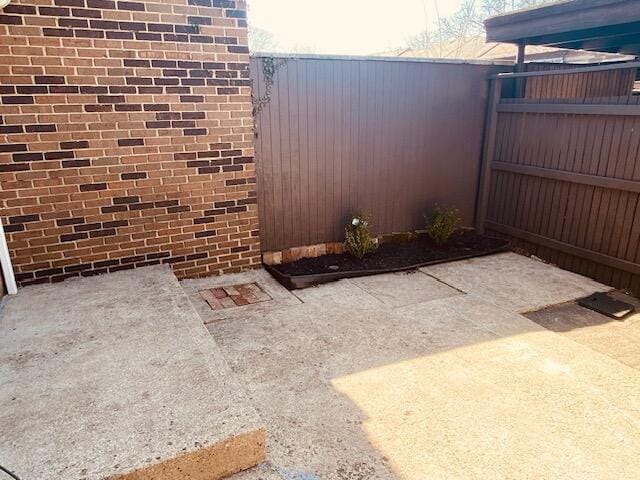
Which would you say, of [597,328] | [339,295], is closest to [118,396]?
[339,295]

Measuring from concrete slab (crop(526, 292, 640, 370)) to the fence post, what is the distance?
2.14 meters

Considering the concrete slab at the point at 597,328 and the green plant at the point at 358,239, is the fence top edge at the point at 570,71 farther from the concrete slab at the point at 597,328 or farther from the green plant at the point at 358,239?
the green plant at the point at 358,239

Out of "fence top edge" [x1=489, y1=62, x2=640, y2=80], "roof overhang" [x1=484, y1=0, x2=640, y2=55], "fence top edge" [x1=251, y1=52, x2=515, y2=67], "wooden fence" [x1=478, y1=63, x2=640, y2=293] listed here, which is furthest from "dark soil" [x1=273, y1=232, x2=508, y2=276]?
"roof overhang" [x1=484, y1=0, x2=640, y2=55]

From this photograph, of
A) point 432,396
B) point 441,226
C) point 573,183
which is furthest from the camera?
point 441,226

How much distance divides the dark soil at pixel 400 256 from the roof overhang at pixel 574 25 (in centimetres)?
246

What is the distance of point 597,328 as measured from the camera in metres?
3.51

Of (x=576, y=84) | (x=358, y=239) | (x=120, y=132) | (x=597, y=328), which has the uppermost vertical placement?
(x=576, y=84)

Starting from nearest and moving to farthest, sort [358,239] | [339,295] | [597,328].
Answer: [597,328] → [339,295] → [358,239]

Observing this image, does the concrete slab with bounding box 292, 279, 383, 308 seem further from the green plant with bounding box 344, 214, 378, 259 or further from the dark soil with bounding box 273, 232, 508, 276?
the green plant with bounding box 344, 214, 378, 259

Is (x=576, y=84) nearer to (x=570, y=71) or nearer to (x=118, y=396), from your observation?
(x=570, y=71)

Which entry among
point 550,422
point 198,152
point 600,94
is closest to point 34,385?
point 198,152

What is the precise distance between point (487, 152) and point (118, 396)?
5043 mm

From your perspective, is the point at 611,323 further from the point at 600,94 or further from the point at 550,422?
the point at 600,94

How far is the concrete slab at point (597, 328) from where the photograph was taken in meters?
3.17
